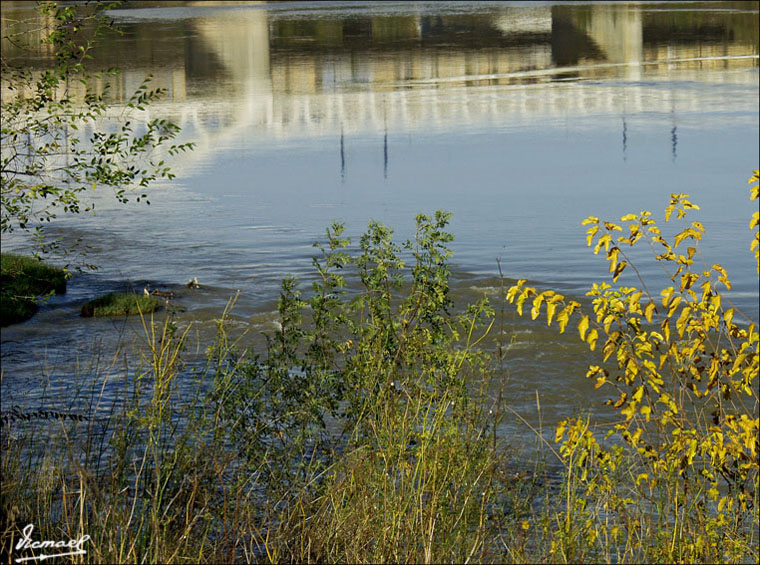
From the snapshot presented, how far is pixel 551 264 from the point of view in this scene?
17.1 meters

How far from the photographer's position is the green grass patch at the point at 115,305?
1457cm

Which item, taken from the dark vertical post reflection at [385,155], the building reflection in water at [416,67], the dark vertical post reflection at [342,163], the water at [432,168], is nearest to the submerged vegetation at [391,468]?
the water at [432,168]

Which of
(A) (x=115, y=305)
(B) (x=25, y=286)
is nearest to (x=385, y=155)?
(A) (x=115, y=305)

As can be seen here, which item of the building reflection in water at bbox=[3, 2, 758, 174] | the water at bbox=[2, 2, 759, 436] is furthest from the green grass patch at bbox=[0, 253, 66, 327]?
the building reflection in water at bbox=[3, 2, 758, 174]

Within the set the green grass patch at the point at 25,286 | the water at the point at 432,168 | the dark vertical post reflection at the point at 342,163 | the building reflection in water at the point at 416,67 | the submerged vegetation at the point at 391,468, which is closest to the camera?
the submerged vegetation at the point at 391,468

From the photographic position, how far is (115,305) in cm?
1486

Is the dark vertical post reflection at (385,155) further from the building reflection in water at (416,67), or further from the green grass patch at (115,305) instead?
the green grass patch at (115,305)

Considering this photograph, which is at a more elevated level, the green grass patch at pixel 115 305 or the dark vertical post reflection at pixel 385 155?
the dark vertical post reflection at pixel 385 155

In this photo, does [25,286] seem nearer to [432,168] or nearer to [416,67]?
[432,168]

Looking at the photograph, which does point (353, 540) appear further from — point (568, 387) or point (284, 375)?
point (568, 387)

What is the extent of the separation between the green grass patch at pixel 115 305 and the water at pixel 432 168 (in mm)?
241

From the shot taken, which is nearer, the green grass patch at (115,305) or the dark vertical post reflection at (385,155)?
the green grass patch at (115,305)

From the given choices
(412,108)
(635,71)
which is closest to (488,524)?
(412,108)

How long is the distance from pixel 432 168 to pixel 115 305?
11710 mm
